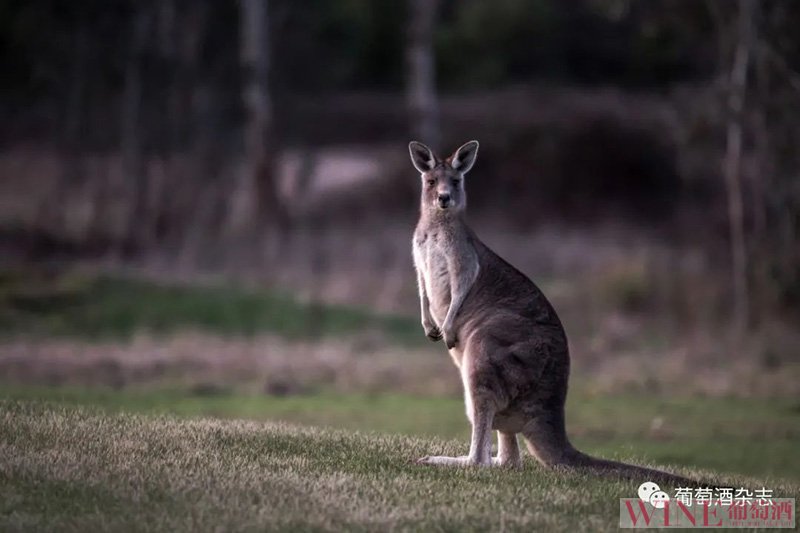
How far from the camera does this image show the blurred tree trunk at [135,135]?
109 feet

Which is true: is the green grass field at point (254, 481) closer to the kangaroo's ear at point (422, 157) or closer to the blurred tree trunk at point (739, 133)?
the kangaroo's ear at point (422, 157)

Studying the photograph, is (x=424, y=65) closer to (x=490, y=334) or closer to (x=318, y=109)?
(x=318, y=109)

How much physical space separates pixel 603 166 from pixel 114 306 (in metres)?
17.0

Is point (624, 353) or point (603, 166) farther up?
point (603, 166)

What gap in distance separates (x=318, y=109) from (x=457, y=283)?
101 ft

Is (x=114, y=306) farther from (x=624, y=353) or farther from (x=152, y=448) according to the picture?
(x=152, y=448)

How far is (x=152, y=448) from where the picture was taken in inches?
327

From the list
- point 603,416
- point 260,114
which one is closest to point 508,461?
point 603,416

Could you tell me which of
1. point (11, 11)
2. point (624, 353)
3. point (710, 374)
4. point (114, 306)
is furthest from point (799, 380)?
point (11, 11)

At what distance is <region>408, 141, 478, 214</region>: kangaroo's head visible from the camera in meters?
9.47

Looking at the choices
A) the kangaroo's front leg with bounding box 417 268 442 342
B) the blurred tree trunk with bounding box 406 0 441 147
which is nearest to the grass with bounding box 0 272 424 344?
the blurred tree trunk with bounding box 406 0 441 147

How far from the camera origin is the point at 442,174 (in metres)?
9.58

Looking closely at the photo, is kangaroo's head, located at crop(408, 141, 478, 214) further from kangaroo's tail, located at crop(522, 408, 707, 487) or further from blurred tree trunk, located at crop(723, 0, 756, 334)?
blurred tree trunk, located at crop(723, 0, 756, 334)

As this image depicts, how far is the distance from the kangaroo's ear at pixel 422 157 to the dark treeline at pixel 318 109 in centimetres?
1916
